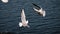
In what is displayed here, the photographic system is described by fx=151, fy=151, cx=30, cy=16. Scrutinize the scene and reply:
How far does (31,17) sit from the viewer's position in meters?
1.40

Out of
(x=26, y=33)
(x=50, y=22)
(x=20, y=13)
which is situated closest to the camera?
(x=26, y=33)

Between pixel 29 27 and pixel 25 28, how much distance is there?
0.12ft

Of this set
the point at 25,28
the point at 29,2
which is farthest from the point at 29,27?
the point at 29,2

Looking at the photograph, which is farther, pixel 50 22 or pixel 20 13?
pixel 20 13

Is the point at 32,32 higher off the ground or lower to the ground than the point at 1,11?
lower

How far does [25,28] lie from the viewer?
4.25 ft

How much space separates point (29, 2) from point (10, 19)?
33cm

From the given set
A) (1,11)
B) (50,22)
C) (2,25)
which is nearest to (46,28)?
(50,22)

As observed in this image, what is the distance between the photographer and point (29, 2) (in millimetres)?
1610

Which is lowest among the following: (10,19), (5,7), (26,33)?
(26,33)

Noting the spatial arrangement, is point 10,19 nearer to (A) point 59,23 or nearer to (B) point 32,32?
(B) point 32,32

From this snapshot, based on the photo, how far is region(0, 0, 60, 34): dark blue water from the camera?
1.28 metres

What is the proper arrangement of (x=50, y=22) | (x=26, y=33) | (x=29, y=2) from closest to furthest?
(x=26, y=33), (x=50, y=22), (x=29, y=2)

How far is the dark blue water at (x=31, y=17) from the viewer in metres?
1.28
